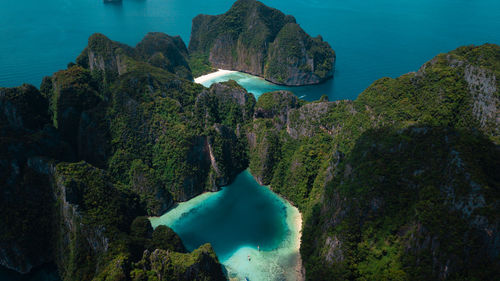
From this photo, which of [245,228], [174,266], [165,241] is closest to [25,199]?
[165,241]

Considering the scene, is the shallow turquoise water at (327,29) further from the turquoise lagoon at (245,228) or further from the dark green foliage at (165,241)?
the dark green foliage at (165,241)

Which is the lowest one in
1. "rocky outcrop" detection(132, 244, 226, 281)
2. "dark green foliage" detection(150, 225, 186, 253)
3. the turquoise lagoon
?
the turquoise lagoon

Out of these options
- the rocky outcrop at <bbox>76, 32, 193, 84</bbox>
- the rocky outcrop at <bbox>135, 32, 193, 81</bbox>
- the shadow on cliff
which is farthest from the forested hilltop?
the rocky outcrop at <bbox>135, 32, 193, 81</bbox>

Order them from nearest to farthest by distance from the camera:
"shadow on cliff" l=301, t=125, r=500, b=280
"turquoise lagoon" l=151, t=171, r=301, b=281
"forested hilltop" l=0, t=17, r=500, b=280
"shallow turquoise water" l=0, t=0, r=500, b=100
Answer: "shadow on cliff" l=301, t=125, r=500, b=280 < "forested hilltop" l=0, t=17, r=500, b=280 < "turquoise lagoon" l=151, t=171, r=301, b=281 < "shallow turquoise water" l=0, t=0, r=500, b=100

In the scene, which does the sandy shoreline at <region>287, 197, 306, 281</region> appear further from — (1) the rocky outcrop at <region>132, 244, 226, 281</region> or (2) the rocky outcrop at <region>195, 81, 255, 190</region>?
(2) the rocky outcrop at <region>195, 81, 255, 190</region>

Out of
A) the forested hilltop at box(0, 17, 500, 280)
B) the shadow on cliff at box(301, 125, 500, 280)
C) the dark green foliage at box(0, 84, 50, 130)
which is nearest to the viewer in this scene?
the shadow on cliff at box(301, 125, 500, 280)

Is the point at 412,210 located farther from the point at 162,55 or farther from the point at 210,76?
the point at 210,76

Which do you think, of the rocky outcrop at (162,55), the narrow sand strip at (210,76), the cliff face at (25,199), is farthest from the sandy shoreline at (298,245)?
the narrow sand strip at (210,76)
